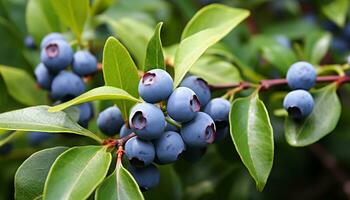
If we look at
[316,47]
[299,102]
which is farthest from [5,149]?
[316,47]

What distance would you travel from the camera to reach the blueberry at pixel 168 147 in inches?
41.1

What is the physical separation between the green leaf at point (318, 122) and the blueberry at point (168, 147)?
1.06ft

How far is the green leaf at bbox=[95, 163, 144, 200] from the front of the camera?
99 centimetres

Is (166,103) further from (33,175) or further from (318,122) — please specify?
(318,122)

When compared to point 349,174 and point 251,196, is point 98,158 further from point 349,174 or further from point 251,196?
point 349,174

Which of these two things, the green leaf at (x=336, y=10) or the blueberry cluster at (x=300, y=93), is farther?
the green leaf at (x=336, y=10)

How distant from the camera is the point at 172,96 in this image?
1044 mm

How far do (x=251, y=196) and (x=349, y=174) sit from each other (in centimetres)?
47

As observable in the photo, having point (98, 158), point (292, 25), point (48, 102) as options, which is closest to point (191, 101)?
point (98, 158)

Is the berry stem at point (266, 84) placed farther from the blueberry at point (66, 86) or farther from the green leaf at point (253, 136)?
the blueberry at point (66, 86)

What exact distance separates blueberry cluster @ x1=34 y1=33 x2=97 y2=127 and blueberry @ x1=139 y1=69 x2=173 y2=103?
0.29 m

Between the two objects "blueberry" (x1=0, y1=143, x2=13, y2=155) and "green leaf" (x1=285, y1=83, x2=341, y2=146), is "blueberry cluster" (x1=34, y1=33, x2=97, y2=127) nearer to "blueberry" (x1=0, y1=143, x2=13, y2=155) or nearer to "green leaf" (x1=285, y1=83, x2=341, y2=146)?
"blueberry" (x1=0, y1=143, x2=13, y2=155)

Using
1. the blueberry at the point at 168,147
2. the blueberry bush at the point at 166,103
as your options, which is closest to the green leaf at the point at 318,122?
the blueberry bush at the point at 166,103

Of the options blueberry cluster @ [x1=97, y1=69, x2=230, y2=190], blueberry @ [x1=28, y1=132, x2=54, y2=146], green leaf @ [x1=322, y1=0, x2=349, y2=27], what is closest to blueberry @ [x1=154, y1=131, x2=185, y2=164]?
blueberry cluster @ [x1=97, y1=69, x2=230, y2=190]
